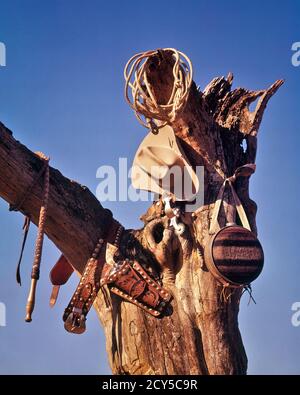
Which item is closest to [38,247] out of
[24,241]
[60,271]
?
[24,241]

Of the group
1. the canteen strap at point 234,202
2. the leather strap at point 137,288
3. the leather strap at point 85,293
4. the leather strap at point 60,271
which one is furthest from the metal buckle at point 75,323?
the canteen strap at point 234,202

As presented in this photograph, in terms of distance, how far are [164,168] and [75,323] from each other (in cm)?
137

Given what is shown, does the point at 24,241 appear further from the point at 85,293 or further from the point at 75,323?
the point at 75,323

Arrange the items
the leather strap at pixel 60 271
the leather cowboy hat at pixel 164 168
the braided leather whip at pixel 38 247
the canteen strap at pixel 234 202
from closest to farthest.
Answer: the braided leather whip at pixel 38 247 → the canteen strap at pixel 234 202 → the leather cowboy hat at pixel 164 168 → the leather strap at pixel 60 271

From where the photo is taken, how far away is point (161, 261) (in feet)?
19.1

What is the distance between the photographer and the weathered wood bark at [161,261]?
5578 millimetres

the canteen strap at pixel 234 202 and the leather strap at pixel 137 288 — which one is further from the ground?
the canteen strap at pixel 234 202

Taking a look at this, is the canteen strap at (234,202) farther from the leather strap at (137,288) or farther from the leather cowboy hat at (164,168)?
the leather strap at (137,288)

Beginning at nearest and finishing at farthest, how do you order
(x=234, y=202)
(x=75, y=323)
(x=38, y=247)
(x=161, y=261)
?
(x=38, y=247)
(x=75, y=323)
(x=161, y=261)
(x=234, y=202)

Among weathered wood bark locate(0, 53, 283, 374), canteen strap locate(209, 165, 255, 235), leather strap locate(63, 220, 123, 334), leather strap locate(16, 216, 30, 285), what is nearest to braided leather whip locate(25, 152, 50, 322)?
→ weathered wood bark locate(0, 53, 283, 374)

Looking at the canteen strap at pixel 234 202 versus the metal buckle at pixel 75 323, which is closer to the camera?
the metal buckle at pixel 75 323

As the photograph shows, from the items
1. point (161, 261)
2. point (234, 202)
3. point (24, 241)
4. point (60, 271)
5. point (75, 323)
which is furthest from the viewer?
point (60, 271)

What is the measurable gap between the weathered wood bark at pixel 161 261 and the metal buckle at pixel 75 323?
350 mm

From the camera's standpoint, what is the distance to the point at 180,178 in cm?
603
